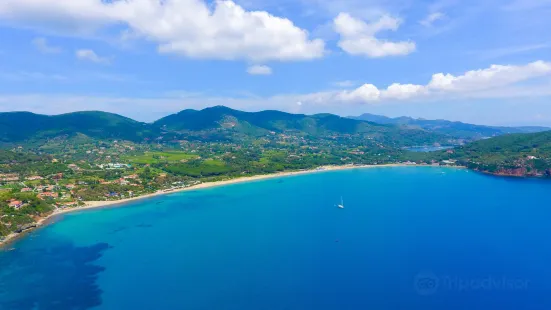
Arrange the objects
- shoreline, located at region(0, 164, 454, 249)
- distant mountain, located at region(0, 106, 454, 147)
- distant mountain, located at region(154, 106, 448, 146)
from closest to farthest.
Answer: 1. shoreline, located at region(0, 164, 454, 249)
2. distant mountain, located at region(0, 106, 454, 147)
3. distant mountain, located at region(154, 106, 448, 146)

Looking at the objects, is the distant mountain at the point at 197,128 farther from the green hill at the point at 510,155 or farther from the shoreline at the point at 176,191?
the shoreline at the point at 176,191

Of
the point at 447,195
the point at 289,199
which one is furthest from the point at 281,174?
the point at 447,195

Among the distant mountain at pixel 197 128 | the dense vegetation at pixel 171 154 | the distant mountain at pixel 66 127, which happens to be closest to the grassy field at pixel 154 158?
the dense vegetation at pixel 171 154

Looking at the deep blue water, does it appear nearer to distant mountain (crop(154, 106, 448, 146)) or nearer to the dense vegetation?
the dense vegetation

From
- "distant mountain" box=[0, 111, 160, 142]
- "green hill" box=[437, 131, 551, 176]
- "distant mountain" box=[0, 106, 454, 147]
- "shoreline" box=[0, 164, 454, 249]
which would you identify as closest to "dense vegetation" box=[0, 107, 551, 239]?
"green hill" box=[437, 131, 551, 176]

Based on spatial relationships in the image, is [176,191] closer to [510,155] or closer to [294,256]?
[294,256]

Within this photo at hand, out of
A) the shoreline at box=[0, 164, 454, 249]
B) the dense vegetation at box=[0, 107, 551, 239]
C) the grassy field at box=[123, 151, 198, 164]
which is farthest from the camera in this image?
the grassy field at box=[123, 151, 198, 164]

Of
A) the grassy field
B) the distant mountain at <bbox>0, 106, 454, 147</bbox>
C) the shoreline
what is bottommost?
the shoreline
